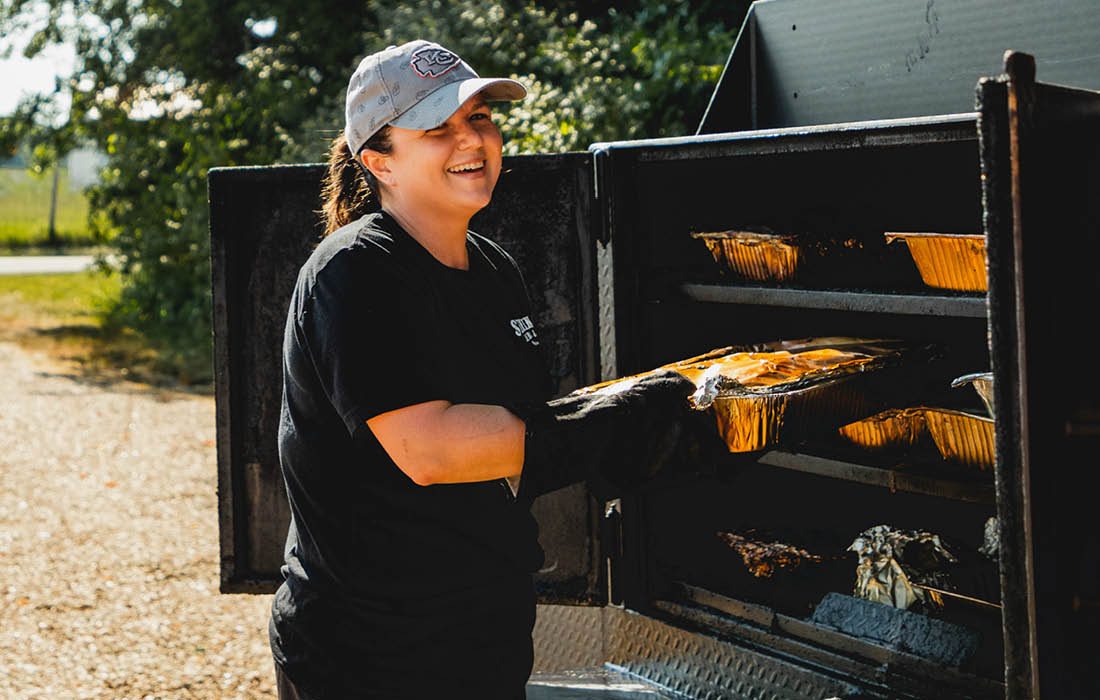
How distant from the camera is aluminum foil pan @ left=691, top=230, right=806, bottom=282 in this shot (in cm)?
316

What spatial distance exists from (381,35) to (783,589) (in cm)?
768

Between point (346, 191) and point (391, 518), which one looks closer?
point (391, 518)

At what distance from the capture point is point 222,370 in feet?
11.7

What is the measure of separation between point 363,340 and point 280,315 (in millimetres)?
1579

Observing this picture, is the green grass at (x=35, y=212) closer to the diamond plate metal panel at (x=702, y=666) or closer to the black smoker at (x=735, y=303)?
the black smoker at (x=735, y=303)

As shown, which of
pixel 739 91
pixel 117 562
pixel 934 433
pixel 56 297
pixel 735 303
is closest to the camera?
pixel 934 433

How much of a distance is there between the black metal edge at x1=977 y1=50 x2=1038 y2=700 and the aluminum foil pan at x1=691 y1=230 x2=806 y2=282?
1.10 m

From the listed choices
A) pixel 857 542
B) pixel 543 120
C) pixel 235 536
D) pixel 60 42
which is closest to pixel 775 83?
pixel 857 542

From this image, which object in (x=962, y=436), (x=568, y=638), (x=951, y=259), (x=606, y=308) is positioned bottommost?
(x=568, y=638)

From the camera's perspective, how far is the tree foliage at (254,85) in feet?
24.2

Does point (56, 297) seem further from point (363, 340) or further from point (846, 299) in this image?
point (363, 340)

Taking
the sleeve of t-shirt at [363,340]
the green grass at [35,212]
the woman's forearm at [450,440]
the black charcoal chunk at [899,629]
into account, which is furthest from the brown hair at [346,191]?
the green grass at [35,212]

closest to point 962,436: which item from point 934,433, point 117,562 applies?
point 934,433

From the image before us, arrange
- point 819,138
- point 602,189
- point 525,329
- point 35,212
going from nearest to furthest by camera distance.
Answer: point 525,329, point 819,138, point 602,189, point 35,212
